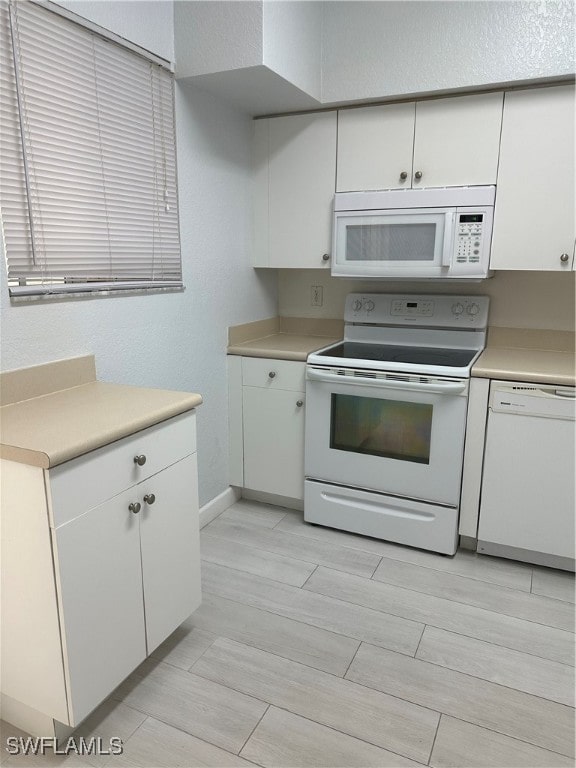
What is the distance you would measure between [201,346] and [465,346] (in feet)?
4.38

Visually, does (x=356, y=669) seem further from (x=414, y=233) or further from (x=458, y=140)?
(x=458, y=140)

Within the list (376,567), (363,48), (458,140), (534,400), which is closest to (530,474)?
(534,400)

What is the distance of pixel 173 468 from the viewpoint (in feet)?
5.41

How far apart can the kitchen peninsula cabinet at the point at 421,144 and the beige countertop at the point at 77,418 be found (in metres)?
1.52

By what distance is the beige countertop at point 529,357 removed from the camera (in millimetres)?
2098

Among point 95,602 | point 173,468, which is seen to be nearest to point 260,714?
point 95,602

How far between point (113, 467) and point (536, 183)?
80.2 inches

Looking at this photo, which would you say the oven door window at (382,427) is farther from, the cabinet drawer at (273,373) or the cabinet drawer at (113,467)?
the cabinet drawer at (113,467)

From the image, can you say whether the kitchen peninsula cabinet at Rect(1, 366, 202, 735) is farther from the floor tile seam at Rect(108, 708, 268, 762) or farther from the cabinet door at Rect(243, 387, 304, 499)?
the cabinet door at Rect(243, 387, 304, 499)

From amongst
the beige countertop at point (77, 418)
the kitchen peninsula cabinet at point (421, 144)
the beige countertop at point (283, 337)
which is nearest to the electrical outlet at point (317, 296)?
the beige countertop at point (283, 337)

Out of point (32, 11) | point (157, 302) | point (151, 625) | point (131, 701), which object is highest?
point (32, 11)

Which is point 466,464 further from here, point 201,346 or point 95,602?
point 95,602

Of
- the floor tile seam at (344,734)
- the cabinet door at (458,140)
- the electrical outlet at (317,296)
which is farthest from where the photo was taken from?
the electrical outlet at (317,296)

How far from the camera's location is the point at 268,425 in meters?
2.71
